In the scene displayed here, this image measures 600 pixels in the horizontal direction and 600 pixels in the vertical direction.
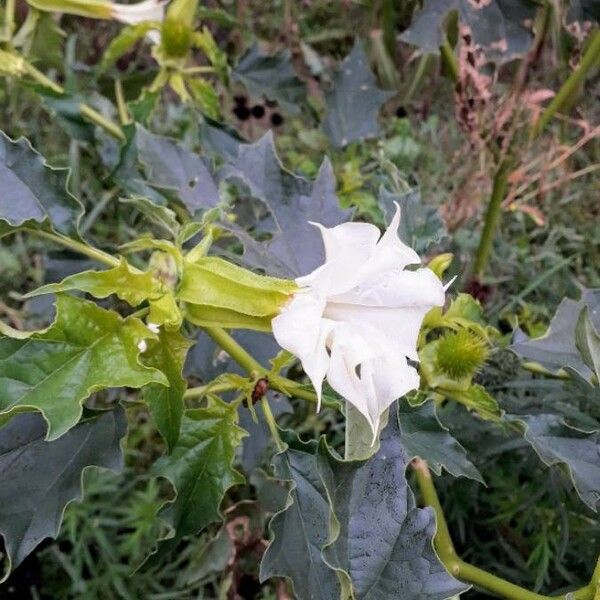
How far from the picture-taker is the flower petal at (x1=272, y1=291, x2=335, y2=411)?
1.43 feet

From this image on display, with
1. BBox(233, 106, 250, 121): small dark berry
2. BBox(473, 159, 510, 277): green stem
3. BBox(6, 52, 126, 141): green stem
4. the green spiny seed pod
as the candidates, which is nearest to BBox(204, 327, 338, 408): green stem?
the green spiny seed pod

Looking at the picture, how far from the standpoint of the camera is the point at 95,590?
101cm

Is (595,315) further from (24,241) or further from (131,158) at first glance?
(24,241)

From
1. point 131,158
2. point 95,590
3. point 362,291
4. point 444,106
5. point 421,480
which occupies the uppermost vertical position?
point 362,291

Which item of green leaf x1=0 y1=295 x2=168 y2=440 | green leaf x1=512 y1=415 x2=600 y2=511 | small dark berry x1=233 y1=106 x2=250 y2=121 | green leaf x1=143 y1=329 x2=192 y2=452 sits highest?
green leaf x1=0 y1=295 x2=168 y2=440

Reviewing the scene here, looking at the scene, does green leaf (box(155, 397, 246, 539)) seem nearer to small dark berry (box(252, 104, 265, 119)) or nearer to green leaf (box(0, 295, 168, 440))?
green leaf (box(0, 295, 168, 440))

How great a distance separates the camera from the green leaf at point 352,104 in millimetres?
1036

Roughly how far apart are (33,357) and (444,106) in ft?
4.15

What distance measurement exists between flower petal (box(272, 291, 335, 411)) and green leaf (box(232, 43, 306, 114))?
0.65 meters

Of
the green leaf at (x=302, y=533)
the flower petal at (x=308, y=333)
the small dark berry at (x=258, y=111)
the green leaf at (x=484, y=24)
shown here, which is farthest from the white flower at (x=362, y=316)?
the small dark berry at (x=258, y=111)

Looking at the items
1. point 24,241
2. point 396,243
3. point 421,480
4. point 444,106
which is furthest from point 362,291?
point 444,106

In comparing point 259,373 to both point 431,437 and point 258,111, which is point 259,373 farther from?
point 258,111

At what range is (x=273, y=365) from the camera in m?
0.60

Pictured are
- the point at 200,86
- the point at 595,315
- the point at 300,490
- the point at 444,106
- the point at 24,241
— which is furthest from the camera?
the point at 444,106
